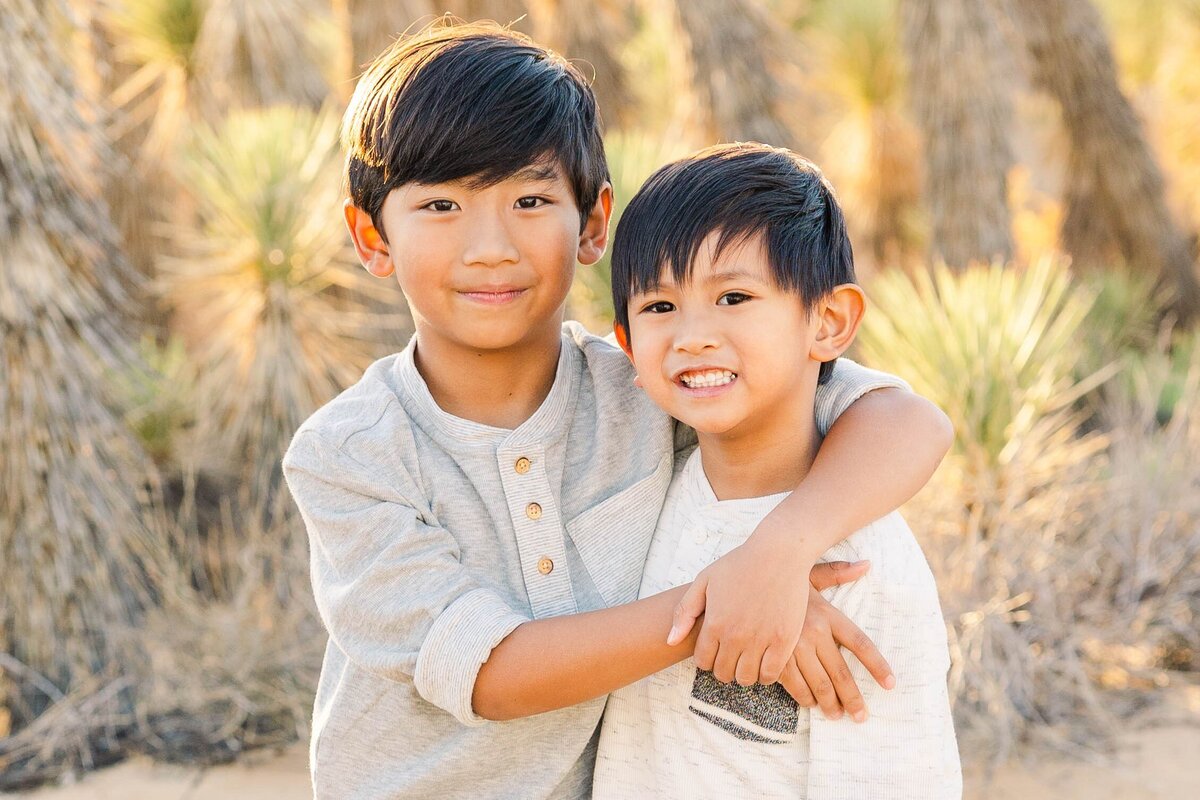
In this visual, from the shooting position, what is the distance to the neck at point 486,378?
177 cm

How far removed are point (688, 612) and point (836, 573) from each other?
20 centimetres

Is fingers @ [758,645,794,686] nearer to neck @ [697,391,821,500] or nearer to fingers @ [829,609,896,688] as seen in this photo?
fingers @ [829,609,896,688]

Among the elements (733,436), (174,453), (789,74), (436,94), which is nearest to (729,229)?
(733,436)

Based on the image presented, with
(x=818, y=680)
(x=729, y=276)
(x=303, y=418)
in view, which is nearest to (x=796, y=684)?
(x=818, y=680)

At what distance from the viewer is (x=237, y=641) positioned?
3.74 metres

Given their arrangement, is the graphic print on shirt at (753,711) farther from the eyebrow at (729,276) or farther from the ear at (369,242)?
the ear at (369,242)

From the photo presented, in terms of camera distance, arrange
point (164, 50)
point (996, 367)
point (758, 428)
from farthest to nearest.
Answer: point (164, 50)
point (996, 367)
point (758, 428)

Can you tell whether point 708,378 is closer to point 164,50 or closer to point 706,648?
point 706,648

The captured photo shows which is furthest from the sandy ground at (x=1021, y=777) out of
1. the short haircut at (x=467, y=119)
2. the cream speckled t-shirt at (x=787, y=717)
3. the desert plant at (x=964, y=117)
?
the desert plant at (x=964, y=117)

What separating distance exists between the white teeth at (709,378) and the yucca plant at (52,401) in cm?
291

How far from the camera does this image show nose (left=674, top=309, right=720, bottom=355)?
1482 millimetres

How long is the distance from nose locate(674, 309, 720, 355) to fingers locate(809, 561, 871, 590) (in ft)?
1.04

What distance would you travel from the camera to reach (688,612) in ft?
4.74

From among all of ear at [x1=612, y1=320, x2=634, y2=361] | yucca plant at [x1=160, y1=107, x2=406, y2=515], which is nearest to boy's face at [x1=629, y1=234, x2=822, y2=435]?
ear at [x1=612, y1=320, x2=634, y2=361]
